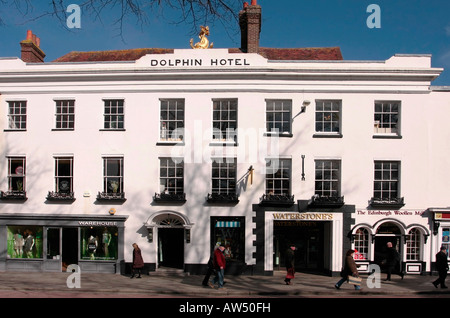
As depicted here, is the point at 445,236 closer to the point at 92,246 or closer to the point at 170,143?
the point at 170,143

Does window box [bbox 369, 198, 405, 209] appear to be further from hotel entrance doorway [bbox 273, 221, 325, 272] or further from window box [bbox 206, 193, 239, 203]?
window box [bbox 206, 193, 239, 203]

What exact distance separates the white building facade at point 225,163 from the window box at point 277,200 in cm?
6

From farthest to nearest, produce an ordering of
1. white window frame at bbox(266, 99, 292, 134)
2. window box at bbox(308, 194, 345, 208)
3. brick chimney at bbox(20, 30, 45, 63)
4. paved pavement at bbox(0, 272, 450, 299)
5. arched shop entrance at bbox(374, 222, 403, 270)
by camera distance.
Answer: brick chimney at bbox(20, 30, 45, 63) → white window frame at bbox(266, 99, 292, 134) → arched shop entrance at bbox(374, 222, 403, 270) → window box at bbox(308, 194, 345, 208) → paved pavement at bbox(0, 272, 450, 299)

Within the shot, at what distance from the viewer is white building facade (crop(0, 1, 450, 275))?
16.0 meters

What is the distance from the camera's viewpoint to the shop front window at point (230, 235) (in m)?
16.1

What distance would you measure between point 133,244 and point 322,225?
8460mm

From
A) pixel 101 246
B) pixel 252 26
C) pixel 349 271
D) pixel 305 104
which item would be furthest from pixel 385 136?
pixel 101 246

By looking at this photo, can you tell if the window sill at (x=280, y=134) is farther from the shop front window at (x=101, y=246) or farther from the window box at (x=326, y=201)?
the shop front window at (x=101, y=246)

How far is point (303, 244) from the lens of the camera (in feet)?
56.2

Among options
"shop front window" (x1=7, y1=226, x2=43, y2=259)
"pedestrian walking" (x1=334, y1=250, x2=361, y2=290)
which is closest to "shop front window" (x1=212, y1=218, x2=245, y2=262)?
"pedestrian walking" (x1=334, y1=250, x2=361, y2=290)

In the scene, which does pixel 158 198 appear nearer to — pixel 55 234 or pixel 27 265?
pixel 55 234

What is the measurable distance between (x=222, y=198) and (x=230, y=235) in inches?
67.7

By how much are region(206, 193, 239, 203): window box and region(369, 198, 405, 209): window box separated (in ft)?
19.2

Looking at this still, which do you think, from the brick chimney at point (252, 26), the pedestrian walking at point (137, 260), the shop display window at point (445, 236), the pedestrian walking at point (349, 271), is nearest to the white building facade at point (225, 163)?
the shop display window at point (445, 236)
